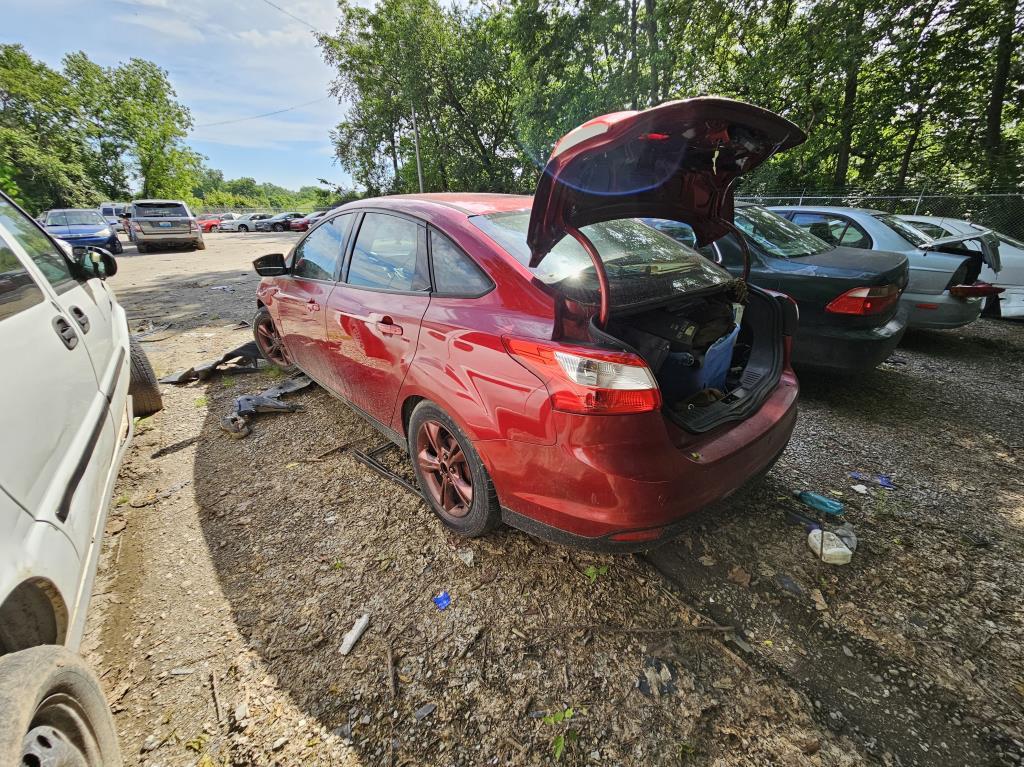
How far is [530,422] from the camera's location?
167 centimetres

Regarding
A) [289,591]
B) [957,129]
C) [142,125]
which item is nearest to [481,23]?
[957,129]

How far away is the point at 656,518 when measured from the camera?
1.63 metres

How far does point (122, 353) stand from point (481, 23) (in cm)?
2291

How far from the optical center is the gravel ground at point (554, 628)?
4.85ft

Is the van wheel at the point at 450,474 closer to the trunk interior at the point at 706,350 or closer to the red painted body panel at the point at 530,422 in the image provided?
the red painted body panel at the point at 530,422

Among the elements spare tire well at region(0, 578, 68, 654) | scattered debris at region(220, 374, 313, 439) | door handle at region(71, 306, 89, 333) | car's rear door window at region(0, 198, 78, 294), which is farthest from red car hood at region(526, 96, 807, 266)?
scattered debris at region(220, 374, 313, 439)

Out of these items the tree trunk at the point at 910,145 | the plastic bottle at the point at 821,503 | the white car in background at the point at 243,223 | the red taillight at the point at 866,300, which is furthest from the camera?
the white car in background at the point at 243,223

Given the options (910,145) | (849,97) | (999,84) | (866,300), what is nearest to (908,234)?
(866,300)

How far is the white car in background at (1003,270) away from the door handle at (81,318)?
845 centimetres

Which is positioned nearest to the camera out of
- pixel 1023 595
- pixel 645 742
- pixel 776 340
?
pixel 645 742

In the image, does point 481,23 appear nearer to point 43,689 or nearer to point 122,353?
point 122,353

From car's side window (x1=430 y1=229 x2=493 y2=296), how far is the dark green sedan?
1.74 metres

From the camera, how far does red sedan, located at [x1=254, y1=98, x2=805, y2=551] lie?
5.17 ft

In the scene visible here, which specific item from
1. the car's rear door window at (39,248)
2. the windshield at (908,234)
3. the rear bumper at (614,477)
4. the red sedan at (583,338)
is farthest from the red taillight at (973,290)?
the car's rear door window at (39,248)
